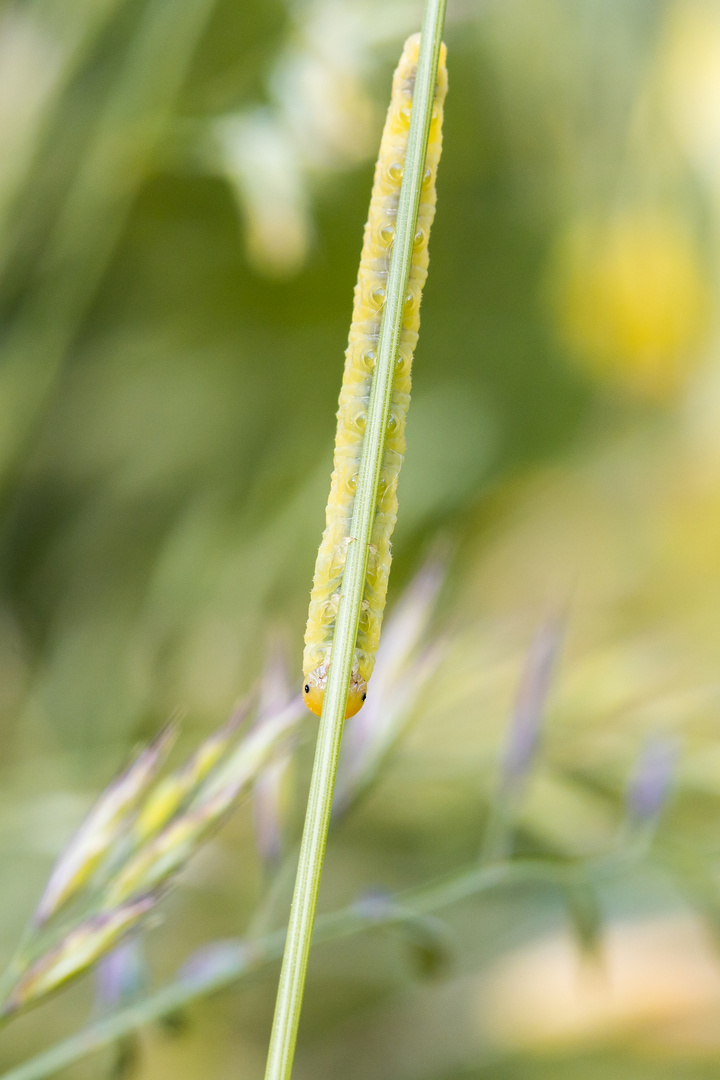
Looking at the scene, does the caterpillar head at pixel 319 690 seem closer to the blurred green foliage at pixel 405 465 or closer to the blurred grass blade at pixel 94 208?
the blurred green foliage at pixel 405 465

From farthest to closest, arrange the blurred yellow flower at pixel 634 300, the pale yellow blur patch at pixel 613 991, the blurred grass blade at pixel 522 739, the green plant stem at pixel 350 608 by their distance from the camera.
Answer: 1. the blurred yellow flower at pixel 634 300
2. the pale yellow blur patch at pixel 613 991
3. the blurred grass blade at pixel 522 739
4. the green plant stem at pixel 350 608

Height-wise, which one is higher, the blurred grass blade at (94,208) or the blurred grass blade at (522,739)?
the blurred grass blade at (94,208)

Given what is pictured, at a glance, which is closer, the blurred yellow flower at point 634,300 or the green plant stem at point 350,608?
the green plant stem at point 350,608

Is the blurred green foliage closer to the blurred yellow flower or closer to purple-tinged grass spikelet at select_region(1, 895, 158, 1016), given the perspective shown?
the blurred yellow flower

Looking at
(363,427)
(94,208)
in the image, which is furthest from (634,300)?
(363,427)

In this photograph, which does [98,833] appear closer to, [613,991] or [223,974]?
[223,974]

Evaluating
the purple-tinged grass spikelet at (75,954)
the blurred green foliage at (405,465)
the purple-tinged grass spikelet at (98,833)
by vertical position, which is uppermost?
the blurred green foliage at (405,465)

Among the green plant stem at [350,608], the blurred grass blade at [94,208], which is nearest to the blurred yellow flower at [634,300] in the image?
the blurred grass blade at [94,208]

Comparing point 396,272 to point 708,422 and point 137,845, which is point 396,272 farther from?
point 708,422

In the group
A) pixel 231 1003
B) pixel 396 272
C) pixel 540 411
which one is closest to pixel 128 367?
pixel 540 411
